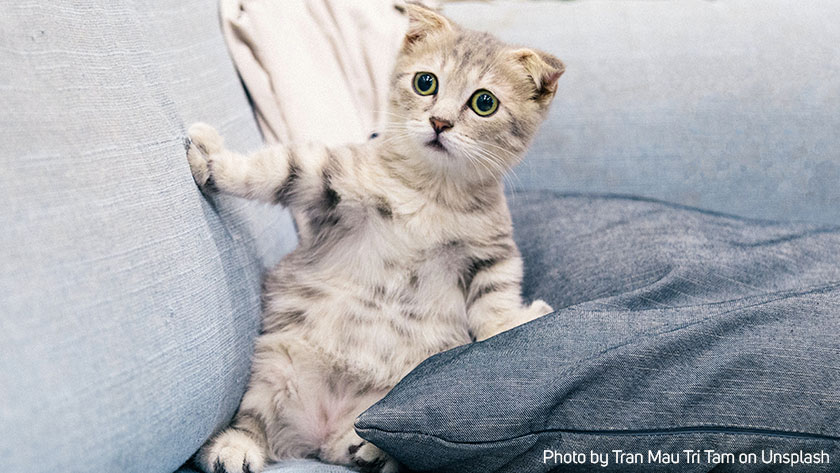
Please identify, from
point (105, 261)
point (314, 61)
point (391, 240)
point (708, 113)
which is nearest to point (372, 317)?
point (391, 240)

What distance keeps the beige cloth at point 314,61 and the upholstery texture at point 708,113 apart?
436mm

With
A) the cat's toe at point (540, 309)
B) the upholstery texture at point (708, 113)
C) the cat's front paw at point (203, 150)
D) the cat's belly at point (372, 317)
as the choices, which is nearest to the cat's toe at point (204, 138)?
the cat's front paw at point (203, 150)

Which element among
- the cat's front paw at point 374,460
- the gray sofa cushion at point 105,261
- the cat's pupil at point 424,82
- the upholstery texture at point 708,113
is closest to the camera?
the gray sofa cushion at point 105,261

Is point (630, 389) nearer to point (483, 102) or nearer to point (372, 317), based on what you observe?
point (372, 317)

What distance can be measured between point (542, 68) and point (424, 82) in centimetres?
20

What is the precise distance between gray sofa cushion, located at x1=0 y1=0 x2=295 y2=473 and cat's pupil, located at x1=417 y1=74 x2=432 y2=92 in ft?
1.26

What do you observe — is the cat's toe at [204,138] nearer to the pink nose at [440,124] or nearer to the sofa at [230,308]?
the sofa at [230,308]

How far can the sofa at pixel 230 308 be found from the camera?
2.04 feet

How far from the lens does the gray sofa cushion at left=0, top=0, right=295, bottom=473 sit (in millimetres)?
587

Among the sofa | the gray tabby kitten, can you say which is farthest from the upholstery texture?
the gray tabby kitten

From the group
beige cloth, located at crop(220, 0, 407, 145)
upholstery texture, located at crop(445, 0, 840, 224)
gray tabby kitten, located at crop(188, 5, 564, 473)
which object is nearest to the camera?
gray tabby kitten, located at crop(188, 5, 564, 473)

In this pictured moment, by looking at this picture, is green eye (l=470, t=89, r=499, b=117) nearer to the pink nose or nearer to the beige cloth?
the pink nose

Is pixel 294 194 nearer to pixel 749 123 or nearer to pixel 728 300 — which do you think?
pixel 728 300

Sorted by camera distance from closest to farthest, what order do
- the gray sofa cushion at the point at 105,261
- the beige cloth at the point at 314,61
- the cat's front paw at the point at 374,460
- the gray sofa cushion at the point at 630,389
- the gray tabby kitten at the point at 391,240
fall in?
the gray sofa cushion at the point at 105,261, the gray sofa cushion at the point at 630,389, the cat's front paw at the point at 374,460, the gray tabby kitten at the point at 391,240, the beige cloth at the point at 314,61
